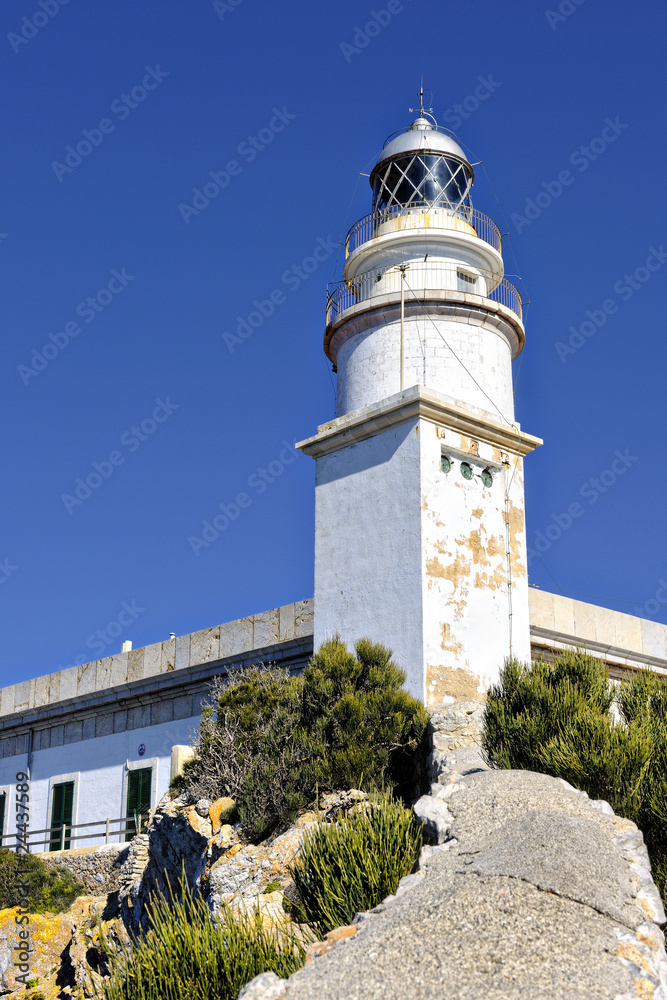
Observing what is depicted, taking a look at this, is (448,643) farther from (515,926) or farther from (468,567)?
(515,926)

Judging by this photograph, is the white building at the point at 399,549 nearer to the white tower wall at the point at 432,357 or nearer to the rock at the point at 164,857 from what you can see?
the white tower wall at the point at 432,357

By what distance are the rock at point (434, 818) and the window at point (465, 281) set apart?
10.2 meters

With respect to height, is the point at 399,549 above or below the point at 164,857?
above

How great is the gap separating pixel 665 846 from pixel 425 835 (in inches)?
78.6

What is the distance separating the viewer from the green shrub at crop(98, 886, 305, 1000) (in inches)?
269

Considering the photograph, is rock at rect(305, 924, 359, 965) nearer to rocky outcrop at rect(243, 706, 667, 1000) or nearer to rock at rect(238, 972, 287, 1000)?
rocky outcrop at rect(243, 706, 667, 1000)

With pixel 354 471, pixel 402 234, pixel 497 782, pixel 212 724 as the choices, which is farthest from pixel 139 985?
pixel 402 234

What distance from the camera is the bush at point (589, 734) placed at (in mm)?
8727

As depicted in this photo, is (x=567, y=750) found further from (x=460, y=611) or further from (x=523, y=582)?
(x=523, y=582)

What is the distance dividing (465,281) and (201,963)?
489 inches

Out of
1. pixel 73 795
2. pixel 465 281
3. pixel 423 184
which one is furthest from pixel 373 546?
pixel 73 795

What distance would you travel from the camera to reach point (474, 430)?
13469 mm

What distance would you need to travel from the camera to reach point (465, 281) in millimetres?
16906

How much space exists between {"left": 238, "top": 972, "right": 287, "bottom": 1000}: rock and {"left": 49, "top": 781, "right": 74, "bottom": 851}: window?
42.4 feet
